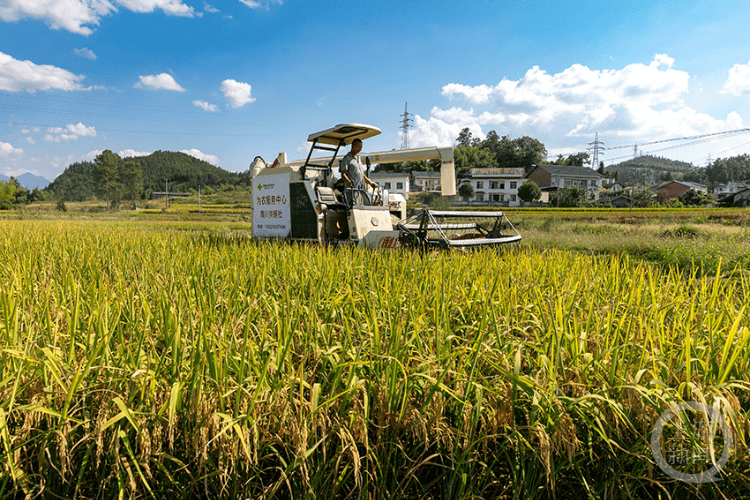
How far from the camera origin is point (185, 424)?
68.0 inches

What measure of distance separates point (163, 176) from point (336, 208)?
142m

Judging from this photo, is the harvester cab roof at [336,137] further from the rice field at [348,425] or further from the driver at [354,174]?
the rice field at [348,425]

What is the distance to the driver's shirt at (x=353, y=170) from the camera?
781 cm

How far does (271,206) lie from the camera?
889 cm

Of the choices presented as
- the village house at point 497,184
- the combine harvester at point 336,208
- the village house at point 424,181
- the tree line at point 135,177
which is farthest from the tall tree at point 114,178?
the combine harvester at point 336,208

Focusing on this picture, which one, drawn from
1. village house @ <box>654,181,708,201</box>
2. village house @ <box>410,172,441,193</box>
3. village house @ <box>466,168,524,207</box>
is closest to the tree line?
village house @ <box>410,172,441,193</box>

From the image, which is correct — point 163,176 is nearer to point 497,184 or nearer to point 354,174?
point 497,184

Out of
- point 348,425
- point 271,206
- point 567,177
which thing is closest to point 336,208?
point 271,206

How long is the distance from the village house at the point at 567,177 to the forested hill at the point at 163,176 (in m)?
76.0

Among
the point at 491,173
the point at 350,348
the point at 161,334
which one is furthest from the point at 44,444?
the point at 491,173

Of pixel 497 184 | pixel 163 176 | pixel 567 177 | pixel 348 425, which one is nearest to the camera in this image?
pixel 348 425

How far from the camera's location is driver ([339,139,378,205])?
25.5ft

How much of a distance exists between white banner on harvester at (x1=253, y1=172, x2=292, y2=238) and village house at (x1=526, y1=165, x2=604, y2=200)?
253ft

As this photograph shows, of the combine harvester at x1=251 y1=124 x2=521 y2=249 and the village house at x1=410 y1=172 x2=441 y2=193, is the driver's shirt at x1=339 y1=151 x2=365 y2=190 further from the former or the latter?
the village house at x1=410 y1=172 x2=441 y2=193
